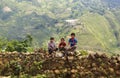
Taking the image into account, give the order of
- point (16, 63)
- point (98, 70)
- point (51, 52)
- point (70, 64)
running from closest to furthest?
point (98, 70) < point (70, 64) < point (16, 63) < point (51, 52)

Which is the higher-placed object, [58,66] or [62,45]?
[62,45]

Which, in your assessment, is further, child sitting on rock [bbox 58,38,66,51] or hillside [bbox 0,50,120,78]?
child sitting on rock [bbox 58,38,66,51]

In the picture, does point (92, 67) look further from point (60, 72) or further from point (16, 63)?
point (16, 63)

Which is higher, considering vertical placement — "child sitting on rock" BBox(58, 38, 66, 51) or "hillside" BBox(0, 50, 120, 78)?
"child sitting on rock" BBox(58, 38, 66, 51)

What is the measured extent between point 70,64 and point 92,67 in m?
1.98

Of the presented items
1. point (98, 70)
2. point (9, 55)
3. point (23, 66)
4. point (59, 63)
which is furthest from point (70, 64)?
point (9, 55)

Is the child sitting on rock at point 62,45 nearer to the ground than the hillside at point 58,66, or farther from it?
farther from it


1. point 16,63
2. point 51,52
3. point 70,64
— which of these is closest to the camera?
point 70,64

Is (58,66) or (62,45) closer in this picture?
(58,66)

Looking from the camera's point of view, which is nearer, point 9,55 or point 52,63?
point 52,63

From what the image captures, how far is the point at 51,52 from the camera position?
1142 inches

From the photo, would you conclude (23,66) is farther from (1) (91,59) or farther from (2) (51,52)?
(1) (91,59)

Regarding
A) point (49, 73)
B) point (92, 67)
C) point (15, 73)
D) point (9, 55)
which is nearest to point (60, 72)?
point (49, 73)

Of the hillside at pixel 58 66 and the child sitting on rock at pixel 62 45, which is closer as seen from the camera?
the hillside at pixel 58 66
